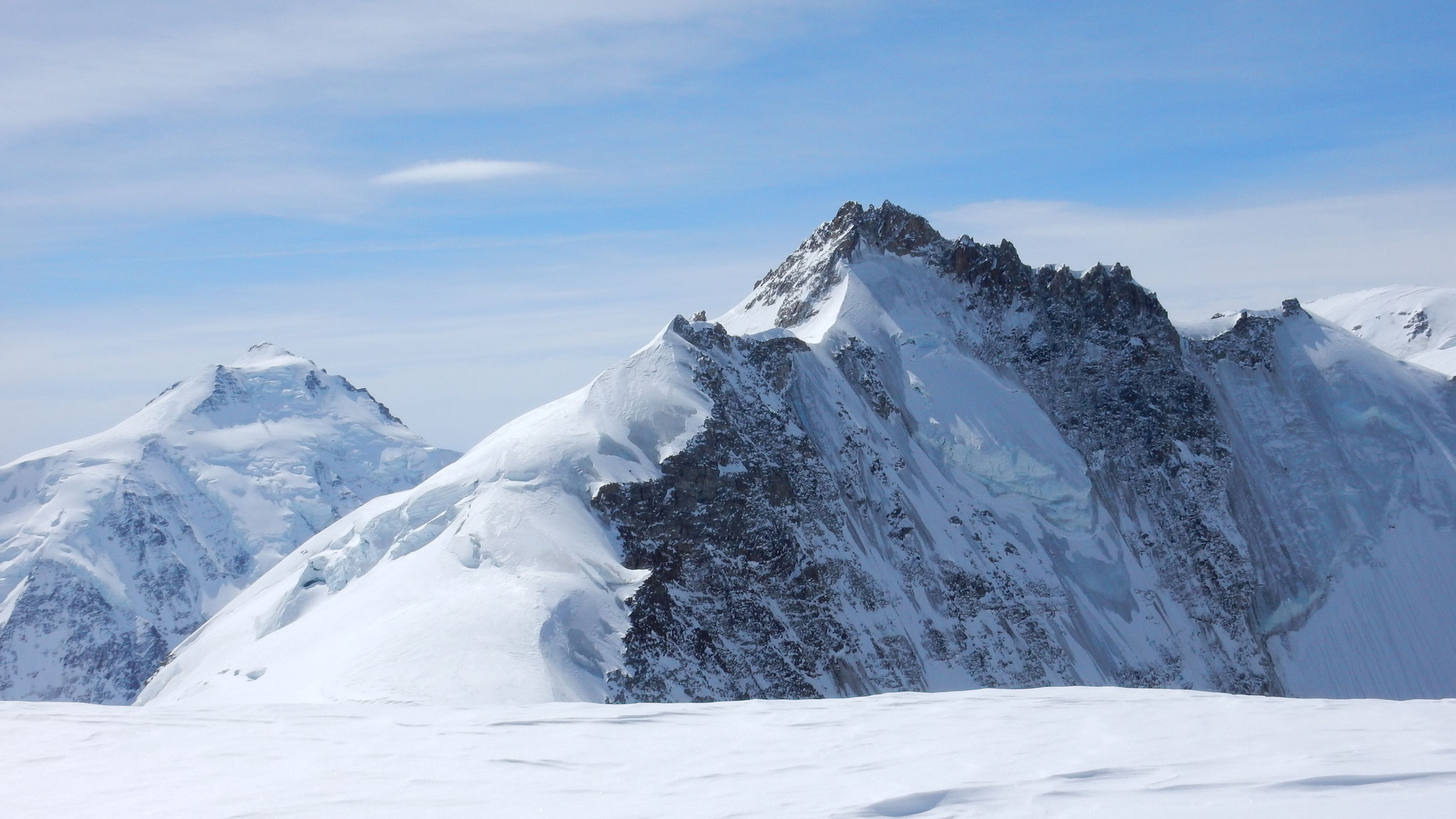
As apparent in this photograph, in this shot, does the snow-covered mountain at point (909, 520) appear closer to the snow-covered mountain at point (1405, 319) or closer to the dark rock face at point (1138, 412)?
the dark rock face at point (1138, 412)

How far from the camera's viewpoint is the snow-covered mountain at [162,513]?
136 meters

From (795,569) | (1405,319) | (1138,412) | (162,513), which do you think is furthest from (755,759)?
(162,513)

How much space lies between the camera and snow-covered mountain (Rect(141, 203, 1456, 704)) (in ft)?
143

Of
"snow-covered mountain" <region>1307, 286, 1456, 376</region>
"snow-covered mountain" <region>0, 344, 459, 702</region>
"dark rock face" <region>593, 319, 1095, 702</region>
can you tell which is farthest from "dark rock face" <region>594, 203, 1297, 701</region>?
"snow-covered mountain" <region>0, 344, 459, 702</region>

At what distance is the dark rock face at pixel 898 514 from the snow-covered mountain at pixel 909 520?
0.20m

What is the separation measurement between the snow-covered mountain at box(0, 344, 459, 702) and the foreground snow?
140863 mm

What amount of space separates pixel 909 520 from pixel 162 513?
5190 inches

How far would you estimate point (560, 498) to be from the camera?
49.3 meters

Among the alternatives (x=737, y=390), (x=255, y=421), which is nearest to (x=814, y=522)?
(x=737, y=390)

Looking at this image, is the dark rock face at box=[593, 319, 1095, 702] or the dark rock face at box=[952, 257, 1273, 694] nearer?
the dark rock face at box=[593, 319, 1095, 702]

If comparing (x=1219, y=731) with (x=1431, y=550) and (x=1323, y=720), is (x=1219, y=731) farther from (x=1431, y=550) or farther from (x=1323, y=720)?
(x=1431, y=550)

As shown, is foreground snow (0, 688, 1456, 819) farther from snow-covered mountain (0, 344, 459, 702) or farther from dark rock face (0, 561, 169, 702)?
snow-covered mountain (0, 344, 459, 702)

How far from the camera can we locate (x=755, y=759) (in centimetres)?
1252

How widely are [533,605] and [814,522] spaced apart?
21.1 meters
